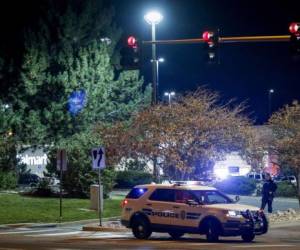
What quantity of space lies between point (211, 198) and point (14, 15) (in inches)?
1363

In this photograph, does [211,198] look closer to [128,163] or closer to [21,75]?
[128,163]

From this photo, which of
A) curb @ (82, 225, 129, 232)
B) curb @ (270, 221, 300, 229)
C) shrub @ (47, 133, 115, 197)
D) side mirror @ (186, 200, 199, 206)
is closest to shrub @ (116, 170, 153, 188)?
shrub @ (47, 133, 115, 197)

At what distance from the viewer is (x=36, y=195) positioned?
130 feet

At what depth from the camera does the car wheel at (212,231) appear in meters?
19.9

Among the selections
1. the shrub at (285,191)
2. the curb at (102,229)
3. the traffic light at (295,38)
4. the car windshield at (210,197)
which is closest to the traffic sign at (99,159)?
the curb at (102,229)

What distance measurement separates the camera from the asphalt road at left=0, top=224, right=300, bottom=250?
60.1 feet

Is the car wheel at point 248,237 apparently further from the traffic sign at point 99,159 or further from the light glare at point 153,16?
the light glare at point 153,16

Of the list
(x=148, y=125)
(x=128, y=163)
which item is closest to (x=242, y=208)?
(x=148, y=125)

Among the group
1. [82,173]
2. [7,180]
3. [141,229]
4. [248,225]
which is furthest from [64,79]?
[248,225]

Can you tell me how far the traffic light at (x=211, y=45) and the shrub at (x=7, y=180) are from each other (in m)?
22.1

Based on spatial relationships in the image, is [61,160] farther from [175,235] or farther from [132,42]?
[175,235]

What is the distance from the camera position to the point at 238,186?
4784cm

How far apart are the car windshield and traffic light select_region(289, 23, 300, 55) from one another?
4912 mm

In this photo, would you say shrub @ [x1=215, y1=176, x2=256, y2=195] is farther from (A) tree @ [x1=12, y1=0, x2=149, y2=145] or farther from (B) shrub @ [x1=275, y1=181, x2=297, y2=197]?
(A) tree @ [x1=12, y1=0, x2=149, y2=145]
